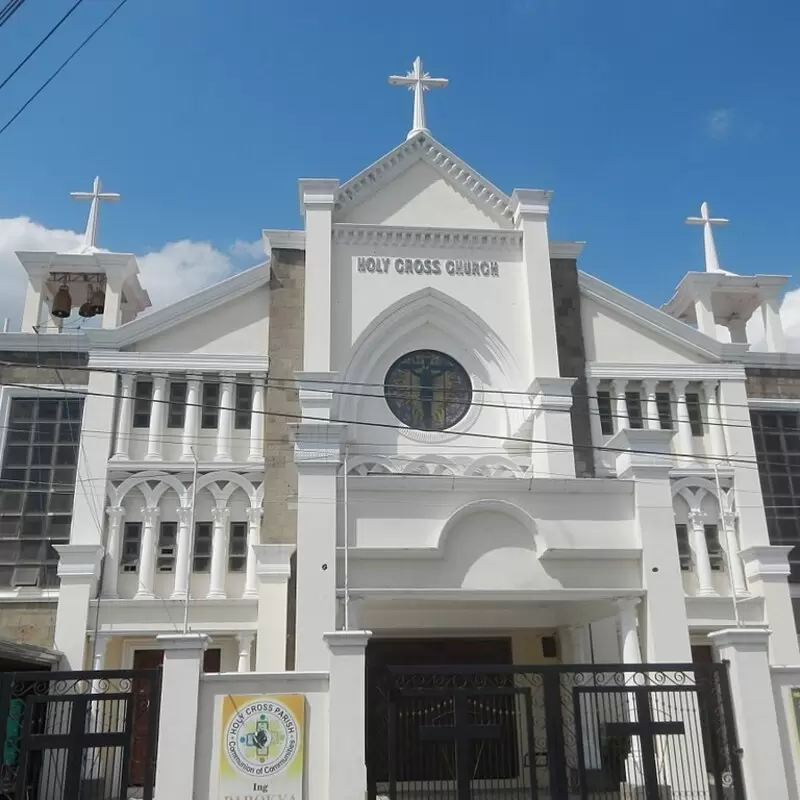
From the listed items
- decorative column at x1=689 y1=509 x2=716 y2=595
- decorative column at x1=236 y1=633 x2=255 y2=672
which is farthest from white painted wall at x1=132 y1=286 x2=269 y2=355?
decorative column at x1=689 y1=509 x2=716 y2=595

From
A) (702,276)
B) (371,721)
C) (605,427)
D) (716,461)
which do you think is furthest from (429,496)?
(702,276)

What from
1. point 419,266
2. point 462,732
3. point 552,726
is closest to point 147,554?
point 419,266

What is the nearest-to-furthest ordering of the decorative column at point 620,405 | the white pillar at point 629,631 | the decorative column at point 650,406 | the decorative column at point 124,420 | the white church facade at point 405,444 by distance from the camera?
1. the white pillar at point 629,631
2. the white church facade at point 405,444
3. the decorative column at point 124,420
4. the decorative column at point 620,405
5. the decorative column at point 650,406

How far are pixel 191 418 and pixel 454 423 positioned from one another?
18.1 ft

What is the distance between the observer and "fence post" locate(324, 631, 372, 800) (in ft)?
33.0

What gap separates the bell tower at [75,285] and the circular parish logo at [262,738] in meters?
11.2

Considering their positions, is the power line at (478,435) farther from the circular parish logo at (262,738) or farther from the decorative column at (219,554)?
the circular parish logo at (262,738)

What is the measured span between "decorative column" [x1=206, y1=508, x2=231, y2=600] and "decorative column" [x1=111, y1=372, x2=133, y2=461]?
227cm

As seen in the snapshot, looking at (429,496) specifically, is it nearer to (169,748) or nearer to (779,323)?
(169,748)

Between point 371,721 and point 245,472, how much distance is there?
27.3 feet

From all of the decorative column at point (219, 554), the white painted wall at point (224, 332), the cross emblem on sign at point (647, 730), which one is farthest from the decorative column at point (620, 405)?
the cross emblem on sign at point (647, 730)

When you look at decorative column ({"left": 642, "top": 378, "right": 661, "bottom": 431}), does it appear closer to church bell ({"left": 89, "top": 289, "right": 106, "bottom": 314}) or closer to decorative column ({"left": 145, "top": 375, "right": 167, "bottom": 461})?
decorative column ({"left": 145, "top": 375, "right": 167, "bottom": 461})

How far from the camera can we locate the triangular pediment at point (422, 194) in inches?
784

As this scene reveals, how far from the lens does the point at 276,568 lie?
1656 centimetres
